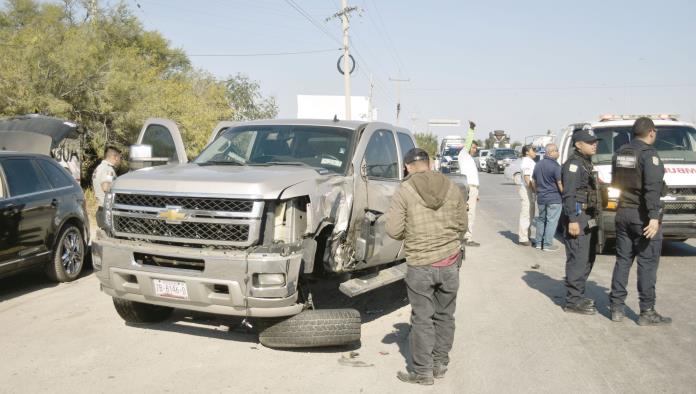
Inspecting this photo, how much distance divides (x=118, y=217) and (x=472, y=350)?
3457 millimetres

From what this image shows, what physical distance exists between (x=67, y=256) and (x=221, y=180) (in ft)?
14.2

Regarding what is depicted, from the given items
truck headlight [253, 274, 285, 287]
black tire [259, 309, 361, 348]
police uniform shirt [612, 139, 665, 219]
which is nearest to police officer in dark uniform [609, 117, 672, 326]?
police uniform shirt [612, 139, 665, 219]

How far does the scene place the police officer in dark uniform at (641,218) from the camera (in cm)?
643

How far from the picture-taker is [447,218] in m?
4.92

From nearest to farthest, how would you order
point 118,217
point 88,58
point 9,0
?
point 118,217 < point 88,58 < point 9,0

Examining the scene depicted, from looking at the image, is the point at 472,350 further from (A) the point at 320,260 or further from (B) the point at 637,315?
(B) the point at 637,315

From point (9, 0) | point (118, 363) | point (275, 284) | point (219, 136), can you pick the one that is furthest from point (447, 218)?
point (9, 0)

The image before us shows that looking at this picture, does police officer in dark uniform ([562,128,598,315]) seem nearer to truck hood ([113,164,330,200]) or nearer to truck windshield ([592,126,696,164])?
truck hood ([113,164,330,200])

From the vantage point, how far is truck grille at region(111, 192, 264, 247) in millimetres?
5203

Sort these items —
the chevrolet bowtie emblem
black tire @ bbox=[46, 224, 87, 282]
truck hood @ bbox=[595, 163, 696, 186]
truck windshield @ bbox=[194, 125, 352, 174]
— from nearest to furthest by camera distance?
1. the chevrolet bowtie emblem
2. truck windshield @ bbox=[194, 125, 352, 174]
3. black tire @ bbox=[46, 224, 87, 282]
4. truck hood @ bbox=[595, 163, 696, 186]

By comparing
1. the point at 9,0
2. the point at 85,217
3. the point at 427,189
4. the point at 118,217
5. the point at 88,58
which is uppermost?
the point at 9,0

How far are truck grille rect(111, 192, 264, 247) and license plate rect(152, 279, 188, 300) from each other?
358 millimetres

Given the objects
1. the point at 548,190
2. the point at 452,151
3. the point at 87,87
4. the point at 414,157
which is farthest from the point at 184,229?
the point at 452,151

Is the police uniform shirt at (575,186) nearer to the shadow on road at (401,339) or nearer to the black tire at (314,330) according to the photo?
the shadow on road at (401,339)
